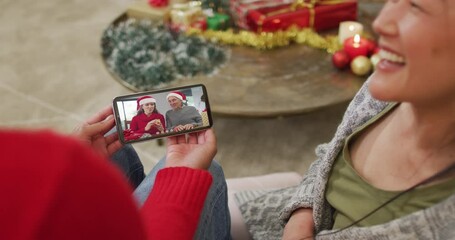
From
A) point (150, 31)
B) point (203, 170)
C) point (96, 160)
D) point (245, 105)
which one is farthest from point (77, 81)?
point (96, 160)

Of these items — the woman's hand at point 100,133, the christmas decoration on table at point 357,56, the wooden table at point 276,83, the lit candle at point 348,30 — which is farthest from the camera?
the lit candle at point 348,30

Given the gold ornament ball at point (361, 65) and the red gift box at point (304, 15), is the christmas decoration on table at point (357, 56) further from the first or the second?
the red gift box at point (304, 15)

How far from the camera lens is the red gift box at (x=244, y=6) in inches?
76.4

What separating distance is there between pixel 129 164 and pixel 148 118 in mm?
111

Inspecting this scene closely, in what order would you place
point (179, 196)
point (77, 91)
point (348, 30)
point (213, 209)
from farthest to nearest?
point (77, 91) → point (348, 30) → point (213, 209) → point (179, 196)

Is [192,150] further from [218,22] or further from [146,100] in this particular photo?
[218,22]

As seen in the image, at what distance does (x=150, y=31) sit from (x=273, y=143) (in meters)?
0.61

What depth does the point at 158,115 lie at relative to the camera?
3.48 ft

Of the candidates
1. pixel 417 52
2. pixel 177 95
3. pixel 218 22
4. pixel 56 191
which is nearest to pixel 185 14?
pixel 218 22

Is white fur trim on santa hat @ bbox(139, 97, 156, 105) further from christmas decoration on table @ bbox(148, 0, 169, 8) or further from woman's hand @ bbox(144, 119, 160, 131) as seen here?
christmas decoration on table @ bbox(148, 0, 169, 8)

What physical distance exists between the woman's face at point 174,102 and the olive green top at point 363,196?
335 millimetres

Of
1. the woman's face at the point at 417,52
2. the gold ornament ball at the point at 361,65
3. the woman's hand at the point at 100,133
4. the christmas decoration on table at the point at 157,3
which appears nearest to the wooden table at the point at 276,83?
the gold ornament ball at the point at 361,65

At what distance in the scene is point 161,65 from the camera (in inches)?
67.7

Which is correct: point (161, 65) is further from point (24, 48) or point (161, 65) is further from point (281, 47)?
point (24, 48)
